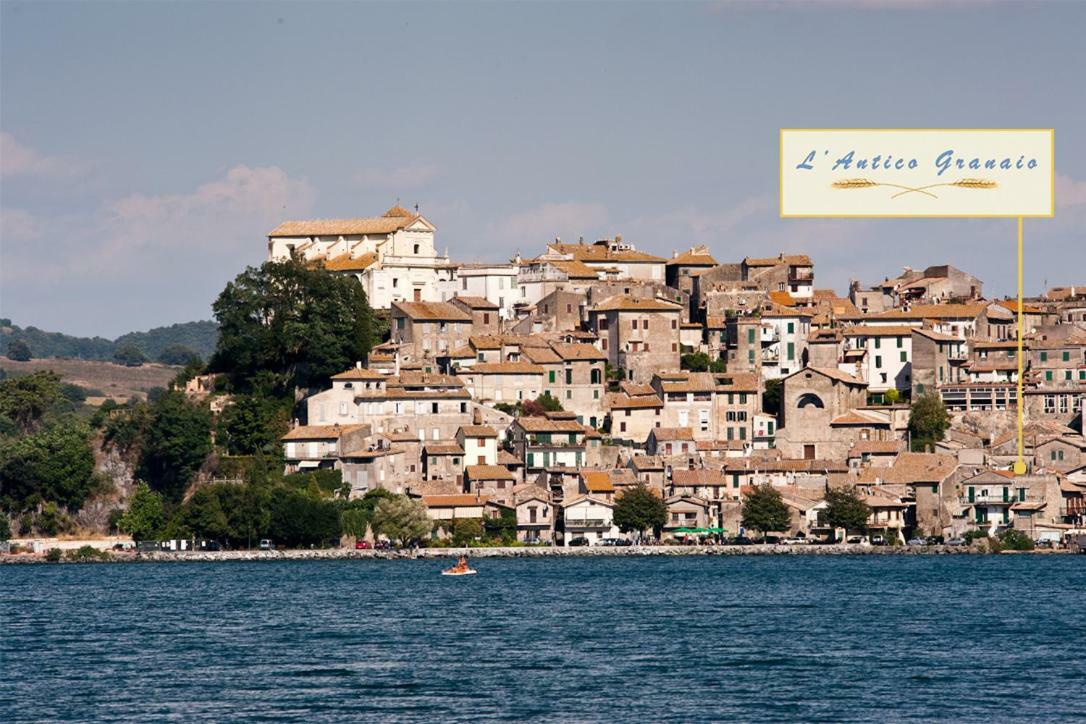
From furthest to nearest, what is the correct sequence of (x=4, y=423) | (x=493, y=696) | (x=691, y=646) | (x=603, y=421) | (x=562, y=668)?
(x=4, y=423), (x=603, y=421), (x=691, y=646), (x=562, y=668), (x=493, y=696)

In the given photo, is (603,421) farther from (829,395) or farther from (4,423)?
(4,423)

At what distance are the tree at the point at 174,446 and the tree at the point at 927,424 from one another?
1278 inches

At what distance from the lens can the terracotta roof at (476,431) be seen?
301 feet

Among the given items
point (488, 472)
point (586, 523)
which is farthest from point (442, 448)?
point (586, 523)

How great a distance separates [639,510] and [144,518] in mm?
22278

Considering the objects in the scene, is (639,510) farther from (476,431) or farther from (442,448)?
(442,448)

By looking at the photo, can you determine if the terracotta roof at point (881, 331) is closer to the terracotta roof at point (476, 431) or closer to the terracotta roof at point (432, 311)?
the terracotta roof at point (432, 311)

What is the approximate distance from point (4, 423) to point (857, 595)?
62652 mm

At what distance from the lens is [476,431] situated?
302 ft

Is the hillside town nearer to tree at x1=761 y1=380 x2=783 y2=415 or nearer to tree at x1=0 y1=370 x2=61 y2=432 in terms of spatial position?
tree at x1=761 y1=380 x2=783 y2=415

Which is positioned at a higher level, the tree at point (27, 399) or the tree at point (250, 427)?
the tree at point (27, 399)

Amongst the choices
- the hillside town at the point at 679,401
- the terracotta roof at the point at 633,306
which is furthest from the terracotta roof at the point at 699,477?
the terracotta roof at the point at 633,306

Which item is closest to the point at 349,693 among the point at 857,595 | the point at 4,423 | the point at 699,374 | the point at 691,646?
the point at 691,646

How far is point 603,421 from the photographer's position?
320ft
